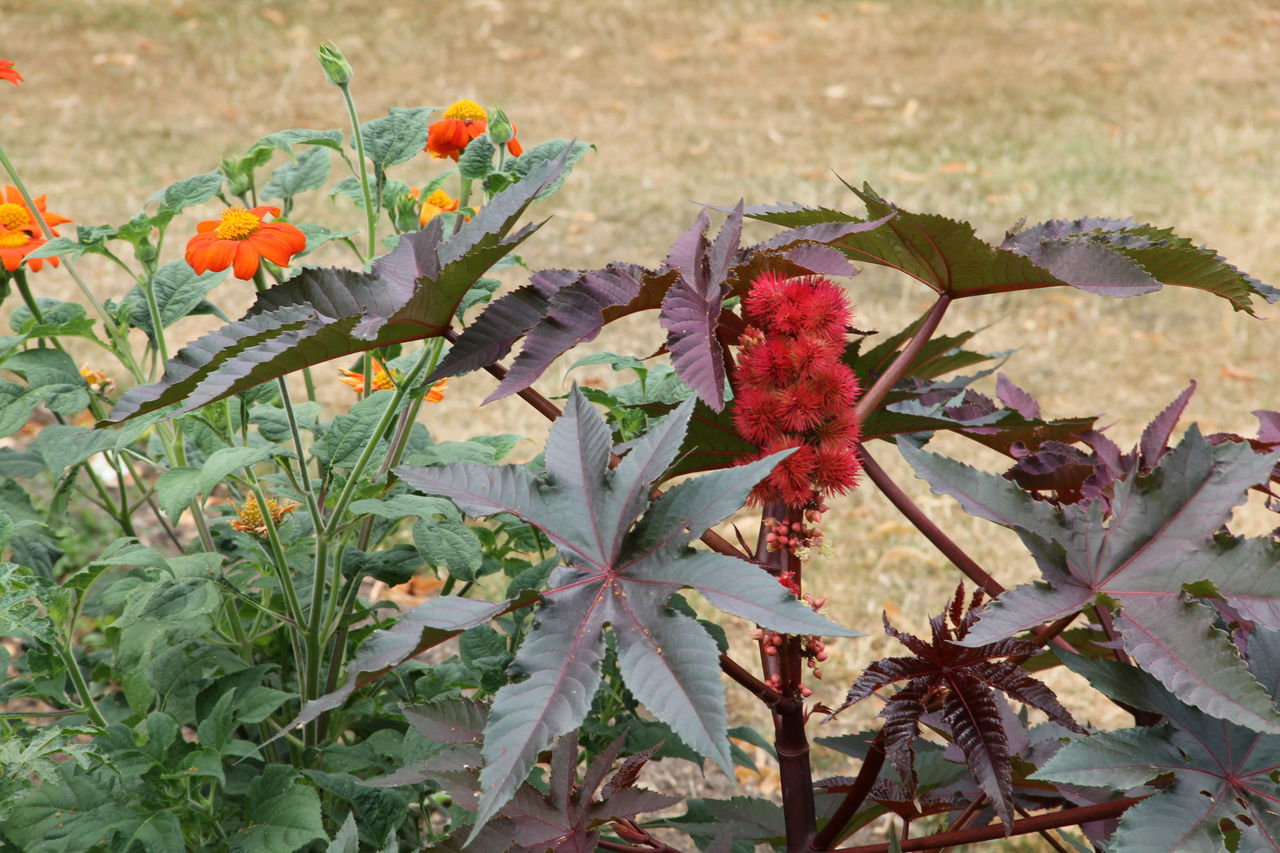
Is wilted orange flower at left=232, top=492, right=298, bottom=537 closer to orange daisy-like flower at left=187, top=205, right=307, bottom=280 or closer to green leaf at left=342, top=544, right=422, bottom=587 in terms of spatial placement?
green leaf at left=342, top=544, right=422, bottom=587

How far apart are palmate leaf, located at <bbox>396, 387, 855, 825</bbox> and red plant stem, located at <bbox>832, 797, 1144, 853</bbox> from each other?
1.14 feet

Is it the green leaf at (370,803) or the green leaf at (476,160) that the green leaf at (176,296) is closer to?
the green leaf at (476,160)

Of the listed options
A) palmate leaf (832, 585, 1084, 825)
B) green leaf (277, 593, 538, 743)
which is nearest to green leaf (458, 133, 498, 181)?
green leaf (277, 593, 538, 743)

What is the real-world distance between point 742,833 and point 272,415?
0.81m

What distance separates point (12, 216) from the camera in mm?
1584

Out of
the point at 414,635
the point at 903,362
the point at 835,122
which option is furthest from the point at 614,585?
the point at 835,122

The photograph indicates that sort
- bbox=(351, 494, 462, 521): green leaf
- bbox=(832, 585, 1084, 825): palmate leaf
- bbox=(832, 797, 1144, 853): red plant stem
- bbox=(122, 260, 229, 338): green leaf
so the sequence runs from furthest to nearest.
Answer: bbox=(122, 260, 229, 338): green leaf < bbox=(351, 494, 462, 521): green leaf < bbox=(832, 797, 1144, 853): red plant stem < bbox=(832, 585, 1084, 825): palmate leaf

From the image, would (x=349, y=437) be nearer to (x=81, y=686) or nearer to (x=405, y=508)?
(x=405, y=508)

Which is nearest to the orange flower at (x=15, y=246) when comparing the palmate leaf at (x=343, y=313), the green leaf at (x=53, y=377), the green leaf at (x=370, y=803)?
the green leaf at (x=53, y=377)

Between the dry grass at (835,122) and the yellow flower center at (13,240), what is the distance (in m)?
1.91

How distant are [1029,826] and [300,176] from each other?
1.35 m

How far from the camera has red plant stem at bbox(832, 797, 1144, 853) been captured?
105 cm

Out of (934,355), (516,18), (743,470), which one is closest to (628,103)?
(516,18)

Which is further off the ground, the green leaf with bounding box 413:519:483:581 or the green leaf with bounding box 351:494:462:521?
the green leaf with bounding box 351:494:462:521
